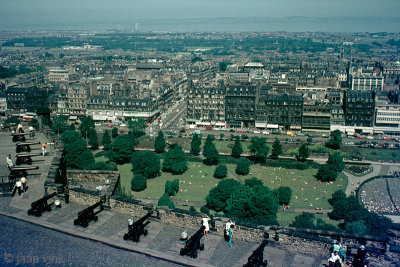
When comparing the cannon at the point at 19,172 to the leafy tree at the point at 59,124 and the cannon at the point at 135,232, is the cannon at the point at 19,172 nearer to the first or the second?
the cannon at the point at 135,232

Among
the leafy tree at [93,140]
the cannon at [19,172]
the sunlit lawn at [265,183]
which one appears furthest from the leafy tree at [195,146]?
the cannon at [19,172]

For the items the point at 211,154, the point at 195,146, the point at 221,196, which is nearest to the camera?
the point at 221,196

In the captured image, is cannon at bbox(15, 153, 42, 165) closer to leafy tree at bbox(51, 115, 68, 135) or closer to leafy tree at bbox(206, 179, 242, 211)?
leafy tree at bbox(206, 179, 242, 211)

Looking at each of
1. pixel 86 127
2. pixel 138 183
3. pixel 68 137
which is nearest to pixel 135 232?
pixel 138 183

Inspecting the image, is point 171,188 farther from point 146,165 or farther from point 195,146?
point 195,146

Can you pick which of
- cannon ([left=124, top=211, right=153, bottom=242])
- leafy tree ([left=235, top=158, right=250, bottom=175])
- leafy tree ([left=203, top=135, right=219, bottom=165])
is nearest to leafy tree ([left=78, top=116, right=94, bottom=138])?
leafy tree ([left=203, top=135, right=219, bottom=165])

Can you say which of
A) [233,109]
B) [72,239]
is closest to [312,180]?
[233,109]

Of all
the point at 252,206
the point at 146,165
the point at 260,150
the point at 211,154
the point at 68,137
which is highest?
the point at 252,206
